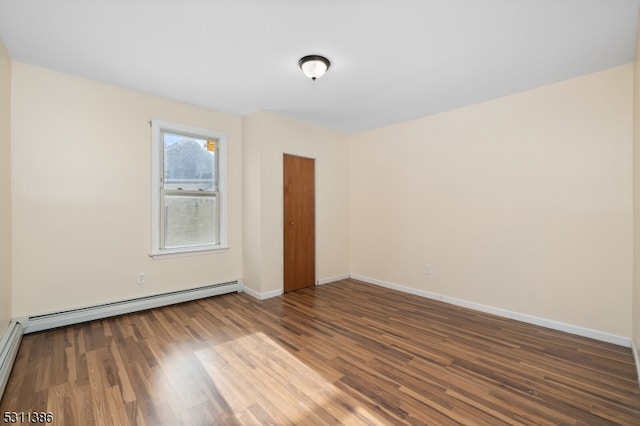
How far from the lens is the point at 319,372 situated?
210cm

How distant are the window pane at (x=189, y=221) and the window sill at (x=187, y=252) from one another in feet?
0.40

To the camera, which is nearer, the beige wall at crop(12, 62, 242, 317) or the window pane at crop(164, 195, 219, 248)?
the beige wall at crop(12, 62, 242, 317)

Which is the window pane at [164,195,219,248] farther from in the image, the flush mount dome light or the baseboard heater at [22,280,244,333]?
the flush mount dome light

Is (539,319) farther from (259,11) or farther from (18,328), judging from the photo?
(18,328)

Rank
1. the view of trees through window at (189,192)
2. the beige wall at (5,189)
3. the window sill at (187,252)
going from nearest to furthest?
the beige wall at (5,189), the window sill at (187,252), the view of trees through window at (189,192)

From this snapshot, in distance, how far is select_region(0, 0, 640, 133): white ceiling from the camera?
1878 mm

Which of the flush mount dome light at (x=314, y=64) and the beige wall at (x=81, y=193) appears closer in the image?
the flush mount dome light at (x=314, y=64)

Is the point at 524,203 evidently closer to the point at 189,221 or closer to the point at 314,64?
the point at 314,64

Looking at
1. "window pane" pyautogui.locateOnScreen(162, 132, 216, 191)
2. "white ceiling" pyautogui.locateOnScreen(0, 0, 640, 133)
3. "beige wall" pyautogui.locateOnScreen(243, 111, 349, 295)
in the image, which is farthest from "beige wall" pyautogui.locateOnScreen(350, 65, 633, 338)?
"window pane" pyautogui.locateOnScreen(162, 132, 216, 191)

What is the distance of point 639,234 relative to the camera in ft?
6.83

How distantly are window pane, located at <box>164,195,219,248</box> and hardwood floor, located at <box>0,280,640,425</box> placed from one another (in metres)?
1.00

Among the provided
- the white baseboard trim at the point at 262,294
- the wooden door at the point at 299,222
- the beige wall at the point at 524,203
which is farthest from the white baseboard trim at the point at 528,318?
the white baseboard trim at the point at 262,294

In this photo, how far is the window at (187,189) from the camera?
11.3 feet

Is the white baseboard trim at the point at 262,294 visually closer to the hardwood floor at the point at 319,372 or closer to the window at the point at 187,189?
the hardwood floor at the point at 319,372
